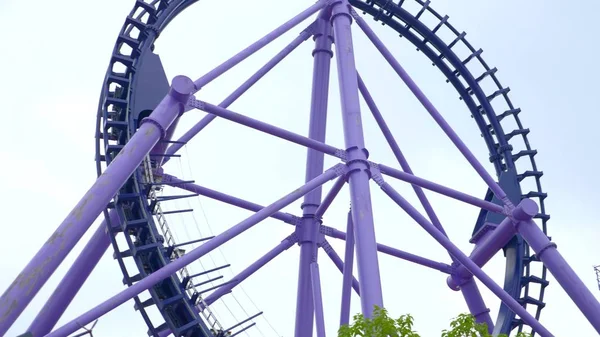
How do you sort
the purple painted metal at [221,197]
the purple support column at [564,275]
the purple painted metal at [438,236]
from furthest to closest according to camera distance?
1. the purple painted metal at [221,197]
2. the purple support column at [564,275]
3. the purple painted metal at [438,236]

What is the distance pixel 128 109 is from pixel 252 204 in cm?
297

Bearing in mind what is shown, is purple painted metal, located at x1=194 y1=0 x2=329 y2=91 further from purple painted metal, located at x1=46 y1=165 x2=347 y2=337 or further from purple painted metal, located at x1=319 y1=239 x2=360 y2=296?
purple painted metal, located at x1=319 y1=239 x2=360 y2=296

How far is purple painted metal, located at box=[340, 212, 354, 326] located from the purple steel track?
18 mm

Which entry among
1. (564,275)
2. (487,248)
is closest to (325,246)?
(487,248)

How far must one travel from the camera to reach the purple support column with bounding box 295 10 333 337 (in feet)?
61.5

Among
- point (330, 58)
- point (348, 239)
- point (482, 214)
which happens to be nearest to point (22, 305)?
point (348, 239)

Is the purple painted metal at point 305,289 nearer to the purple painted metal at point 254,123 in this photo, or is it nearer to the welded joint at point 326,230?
the welded joint at point 326,230

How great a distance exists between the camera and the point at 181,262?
14359 mm

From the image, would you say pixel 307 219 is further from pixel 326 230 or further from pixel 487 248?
pixel 487 248

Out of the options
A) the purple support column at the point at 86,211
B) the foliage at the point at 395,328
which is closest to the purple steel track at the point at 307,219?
the purple support column at the point at 86,211

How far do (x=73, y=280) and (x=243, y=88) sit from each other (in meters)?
5.08

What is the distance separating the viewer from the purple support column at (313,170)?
1875 centimetres

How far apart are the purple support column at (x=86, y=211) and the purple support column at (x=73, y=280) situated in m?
2.64

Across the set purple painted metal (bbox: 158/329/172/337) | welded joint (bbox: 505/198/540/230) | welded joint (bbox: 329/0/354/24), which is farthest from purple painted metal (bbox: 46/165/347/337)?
welded joint (bbox: 505/198/540/230)
